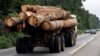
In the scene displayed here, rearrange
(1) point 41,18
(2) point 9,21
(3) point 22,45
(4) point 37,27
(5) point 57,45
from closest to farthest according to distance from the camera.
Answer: (1) point 41,18 < (4) point 37,27 < (2) point 9,21 < (5) point 57,45 < (3) point 22,45

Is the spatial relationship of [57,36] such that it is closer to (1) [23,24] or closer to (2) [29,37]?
(2) [29,37]

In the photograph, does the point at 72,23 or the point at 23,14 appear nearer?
the point at 23,14

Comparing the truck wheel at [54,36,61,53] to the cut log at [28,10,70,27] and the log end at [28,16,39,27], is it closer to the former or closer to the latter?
the cut log at [28,10,70,27]

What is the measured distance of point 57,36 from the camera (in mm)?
25766

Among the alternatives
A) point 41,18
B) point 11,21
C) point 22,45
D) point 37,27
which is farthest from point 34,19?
point 22,45

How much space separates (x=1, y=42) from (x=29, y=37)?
8.07 meters

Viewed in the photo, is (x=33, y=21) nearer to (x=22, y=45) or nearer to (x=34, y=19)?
(x=34, y=19)

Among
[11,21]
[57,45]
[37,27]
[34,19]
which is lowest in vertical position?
[57,45]

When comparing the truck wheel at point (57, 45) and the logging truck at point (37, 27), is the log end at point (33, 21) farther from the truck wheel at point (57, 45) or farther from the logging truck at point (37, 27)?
the truck wheel at point (57, 45)

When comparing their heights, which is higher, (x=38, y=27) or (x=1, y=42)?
(x=38, y=27)

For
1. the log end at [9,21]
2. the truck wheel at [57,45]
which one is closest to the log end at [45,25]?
the log end at [9,21]

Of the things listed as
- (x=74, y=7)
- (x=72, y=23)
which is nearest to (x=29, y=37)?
(x=72, y=23)

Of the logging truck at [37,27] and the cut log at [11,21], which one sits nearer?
the logging truck at [37,27]

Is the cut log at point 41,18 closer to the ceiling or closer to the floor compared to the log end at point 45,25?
closer to the ceiling
